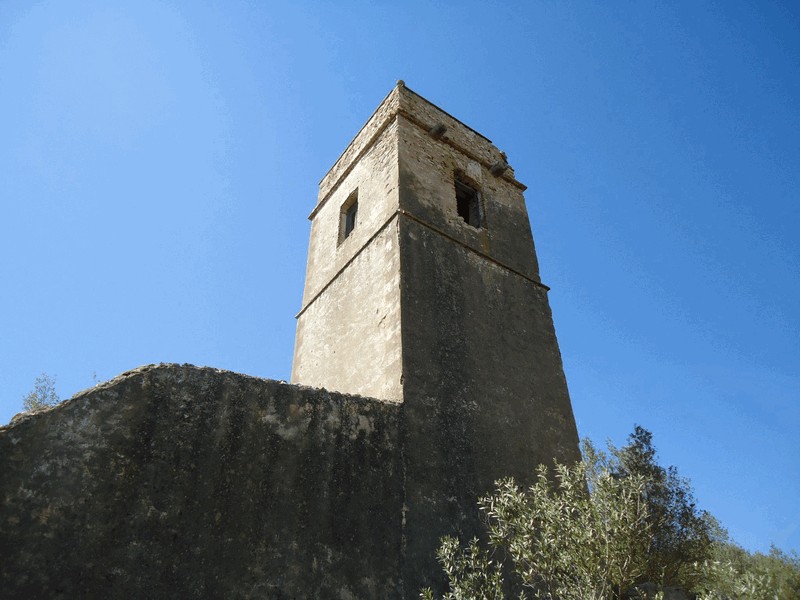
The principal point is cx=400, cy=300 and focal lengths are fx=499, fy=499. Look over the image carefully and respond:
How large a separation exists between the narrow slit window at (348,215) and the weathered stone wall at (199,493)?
5122 millimetres

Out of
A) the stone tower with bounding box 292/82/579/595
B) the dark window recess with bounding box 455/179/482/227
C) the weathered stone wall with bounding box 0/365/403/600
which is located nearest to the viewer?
the weathered stone wall with bounding box 0/365/403/600

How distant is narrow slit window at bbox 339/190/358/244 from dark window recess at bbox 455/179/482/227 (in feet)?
6.79

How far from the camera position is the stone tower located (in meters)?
6.05

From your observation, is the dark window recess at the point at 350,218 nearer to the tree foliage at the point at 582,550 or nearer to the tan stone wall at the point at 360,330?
the tan stone wall at the point at 360,330

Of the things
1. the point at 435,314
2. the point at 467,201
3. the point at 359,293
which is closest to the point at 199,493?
the point at 435,314

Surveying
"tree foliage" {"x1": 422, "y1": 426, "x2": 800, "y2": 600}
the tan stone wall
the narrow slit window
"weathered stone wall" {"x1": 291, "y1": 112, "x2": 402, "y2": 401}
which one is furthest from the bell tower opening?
"tree foliage" {"x1": 422, "y1": 426, "x2": 800, "y2": 600}

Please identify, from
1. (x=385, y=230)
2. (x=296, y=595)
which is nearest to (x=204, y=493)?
(x=296, y=595)

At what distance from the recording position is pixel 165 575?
3.97 m

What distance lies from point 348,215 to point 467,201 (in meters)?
2.47

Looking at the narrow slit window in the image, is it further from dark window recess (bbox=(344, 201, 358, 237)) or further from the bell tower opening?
the bell tower opening

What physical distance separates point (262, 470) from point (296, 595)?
112 cm

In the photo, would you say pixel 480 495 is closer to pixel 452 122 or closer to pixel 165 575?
pixel 165 575

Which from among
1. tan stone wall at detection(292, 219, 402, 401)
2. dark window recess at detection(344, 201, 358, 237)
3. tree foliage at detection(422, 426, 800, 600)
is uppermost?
dark window recess at detection(344, 201, 358, 237)

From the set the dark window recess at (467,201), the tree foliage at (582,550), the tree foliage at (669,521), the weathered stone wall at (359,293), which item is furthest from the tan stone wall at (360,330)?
the tree foliage at (669,521)
